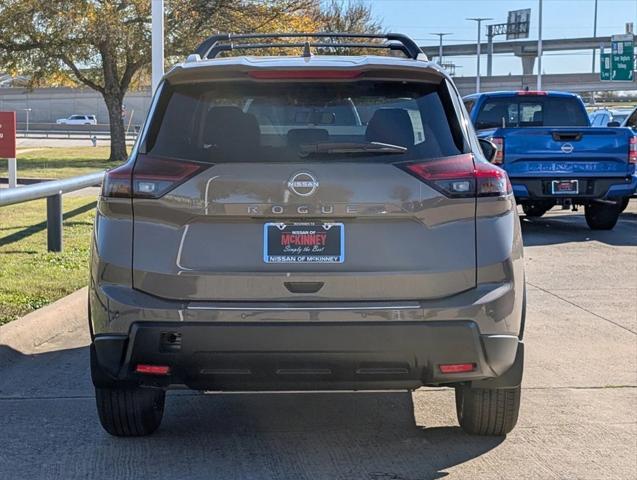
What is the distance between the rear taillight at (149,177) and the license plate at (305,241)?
0.44 m

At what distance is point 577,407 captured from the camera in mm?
5535

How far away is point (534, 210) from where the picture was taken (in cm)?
1606

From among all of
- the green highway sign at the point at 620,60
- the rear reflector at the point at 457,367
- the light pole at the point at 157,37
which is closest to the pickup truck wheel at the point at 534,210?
the light pole at the point at 157,37

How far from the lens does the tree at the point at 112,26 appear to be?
2592 centimetres

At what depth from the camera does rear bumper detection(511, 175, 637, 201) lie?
A: 12.9 meters

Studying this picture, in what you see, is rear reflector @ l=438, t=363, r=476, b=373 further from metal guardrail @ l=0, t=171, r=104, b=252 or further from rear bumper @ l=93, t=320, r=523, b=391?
metal guardrail @ l=0, t=171, r=104, b=252

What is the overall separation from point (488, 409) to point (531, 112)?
36.7 feet

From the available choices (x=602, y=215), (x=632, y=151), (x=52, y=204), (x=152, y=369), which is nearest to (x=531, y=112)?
(x=602, y=215)

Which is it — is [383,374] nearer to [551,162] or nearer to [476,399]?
[476,399]

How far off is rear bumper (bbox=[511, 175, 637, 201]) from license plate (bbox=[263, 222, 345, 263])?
30.5ft

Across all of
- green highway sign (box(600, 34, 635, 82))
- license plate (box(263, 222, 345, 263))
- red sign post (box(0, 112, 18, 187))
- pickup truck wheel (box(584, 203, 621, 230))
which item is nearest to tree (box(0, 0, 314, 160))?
red sign post (box(0, 112, 18, 187))

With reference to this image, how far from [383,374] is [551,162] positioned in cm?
943

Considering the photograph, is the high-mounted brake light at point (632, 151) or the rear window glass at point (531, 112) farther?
the rear window glass at point (531, 112)

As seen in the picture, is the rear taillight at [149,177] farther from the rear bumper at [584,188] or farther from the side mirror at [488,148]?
the rear bumper at [584,188]
